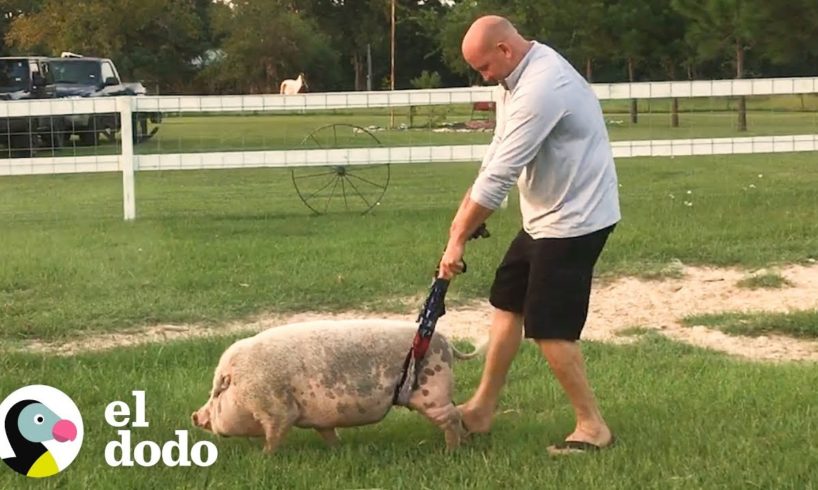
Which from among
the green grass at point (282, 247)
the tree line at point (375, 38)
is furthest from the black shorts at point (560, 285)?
the tree line at point (375, 38)

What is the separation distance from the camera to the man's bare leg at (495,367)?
4.53m

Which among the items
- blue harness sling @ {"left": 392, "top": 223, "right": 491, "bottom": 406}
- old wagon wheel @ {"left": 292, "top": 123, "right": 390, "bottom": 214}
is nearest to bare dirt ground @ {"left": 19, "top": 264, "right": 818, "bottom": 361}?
blue harness sling @ {"left": 392, "top": 223, "right": 491, "bottom": 406}

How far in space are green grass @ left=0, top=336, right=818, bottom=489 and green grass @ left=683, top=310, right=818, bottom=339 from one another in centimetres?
80

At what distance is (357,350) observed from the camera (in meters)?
4.19

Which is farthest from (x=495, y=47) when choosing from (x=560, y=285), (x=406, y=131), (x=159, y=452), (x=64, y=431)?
(x=406, y=131)

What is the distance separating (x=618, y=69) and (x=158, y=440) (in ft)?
144

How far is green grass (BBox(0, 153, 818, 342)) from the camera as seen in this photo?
7.13m

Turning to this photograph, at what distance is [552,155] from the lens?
13.7 feet

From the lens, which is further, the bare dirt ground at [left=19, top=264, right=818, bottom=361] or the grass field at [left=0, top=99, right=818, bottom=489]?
the bare dirt ground at [left=19, top=264, right=818, bottom=361]

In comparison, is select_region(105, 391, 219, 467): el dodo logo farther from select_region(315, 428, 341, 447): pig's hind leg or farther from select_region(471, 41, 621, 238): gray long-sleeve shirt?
select_region(471, 41, 621, 238): gray long-sleeve shirt

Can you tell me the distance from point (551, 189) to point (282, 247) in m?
5.00

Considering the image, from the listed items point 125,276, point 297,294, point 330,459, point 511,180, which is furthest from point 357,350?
point 125,276

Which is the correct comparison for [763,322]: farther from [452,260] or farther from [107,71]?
[107,71]

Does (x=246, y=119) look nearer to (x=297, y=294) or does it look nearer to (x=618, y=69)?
(x=618, y=69)
